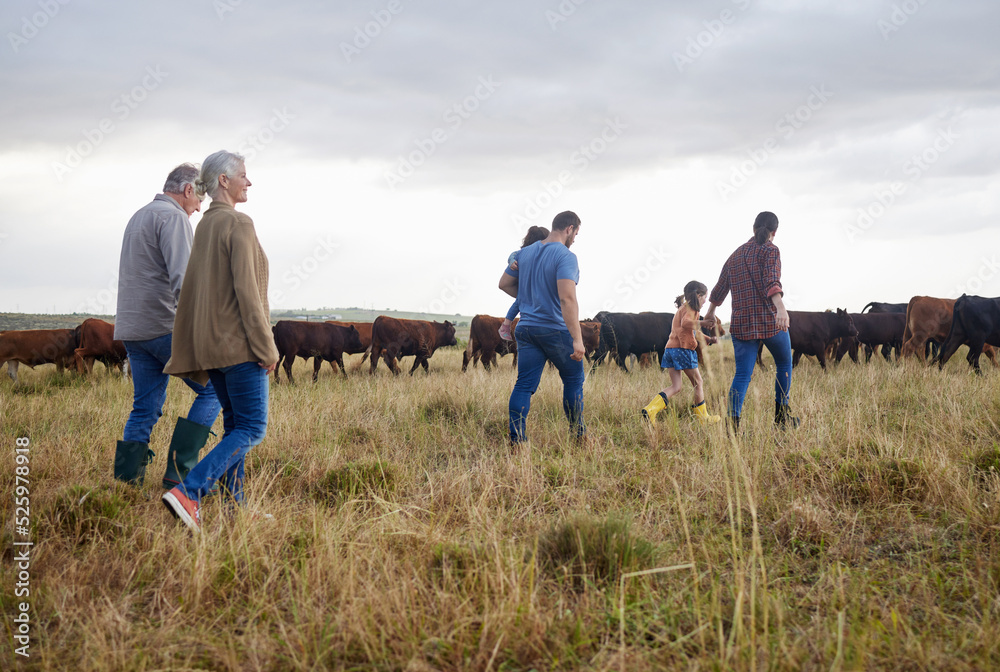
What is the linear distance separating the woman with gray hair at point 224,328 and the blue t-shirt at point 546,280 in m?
2.31

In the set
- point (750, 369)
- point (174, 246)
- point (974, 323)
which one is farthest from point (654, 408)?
point (974, 323)

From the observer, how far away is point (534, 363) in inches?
200

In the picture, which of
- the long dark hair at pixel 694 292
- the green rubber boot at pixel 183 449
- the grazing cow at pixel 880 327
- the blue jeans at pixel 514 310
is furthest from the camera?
the grazing cow at pixel 880 327

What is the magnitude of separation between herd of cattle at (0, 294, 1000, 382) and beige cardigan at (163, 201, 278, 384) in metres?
8.07

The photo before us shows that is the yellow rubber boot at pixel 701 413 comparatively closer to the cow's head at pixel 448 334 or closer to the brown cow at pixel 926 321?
the brown cow at pixel 926 321

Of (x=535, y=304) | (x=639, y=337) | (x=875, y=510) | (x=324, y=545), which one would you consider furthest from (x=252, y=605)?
(x=639, y=337)

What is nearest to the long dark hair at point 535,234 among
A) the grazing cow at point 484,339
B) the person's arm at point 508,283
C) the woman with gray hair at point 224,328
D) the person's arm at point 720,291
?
the person's arm at point 508,283

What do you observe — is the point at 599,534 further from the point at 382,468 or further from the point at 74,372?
the point at 74,372

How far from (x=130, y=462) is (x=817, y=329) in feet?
47.5

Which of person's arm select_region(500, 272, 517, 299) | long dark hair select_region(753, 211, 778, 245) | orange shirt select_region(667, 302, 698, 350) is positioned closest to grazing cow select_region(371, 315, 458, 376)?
orange shirt select_region(667, 302, 698, 350)

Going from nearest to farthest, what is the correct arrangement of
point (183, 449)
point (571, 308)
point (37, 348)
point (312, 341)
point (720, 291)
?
1. point (183, 449)
2. point (571, 308)
3. point (720, 291)
4. point (37, 348)
5. point (312, 341)

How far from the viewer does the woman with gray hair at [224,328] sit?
10.5ft

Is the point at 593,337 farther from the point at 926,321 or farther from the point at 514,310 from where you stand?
the point at 514,310

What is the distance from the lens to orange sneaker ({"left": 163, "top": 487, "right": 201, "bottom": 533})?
3.00m
